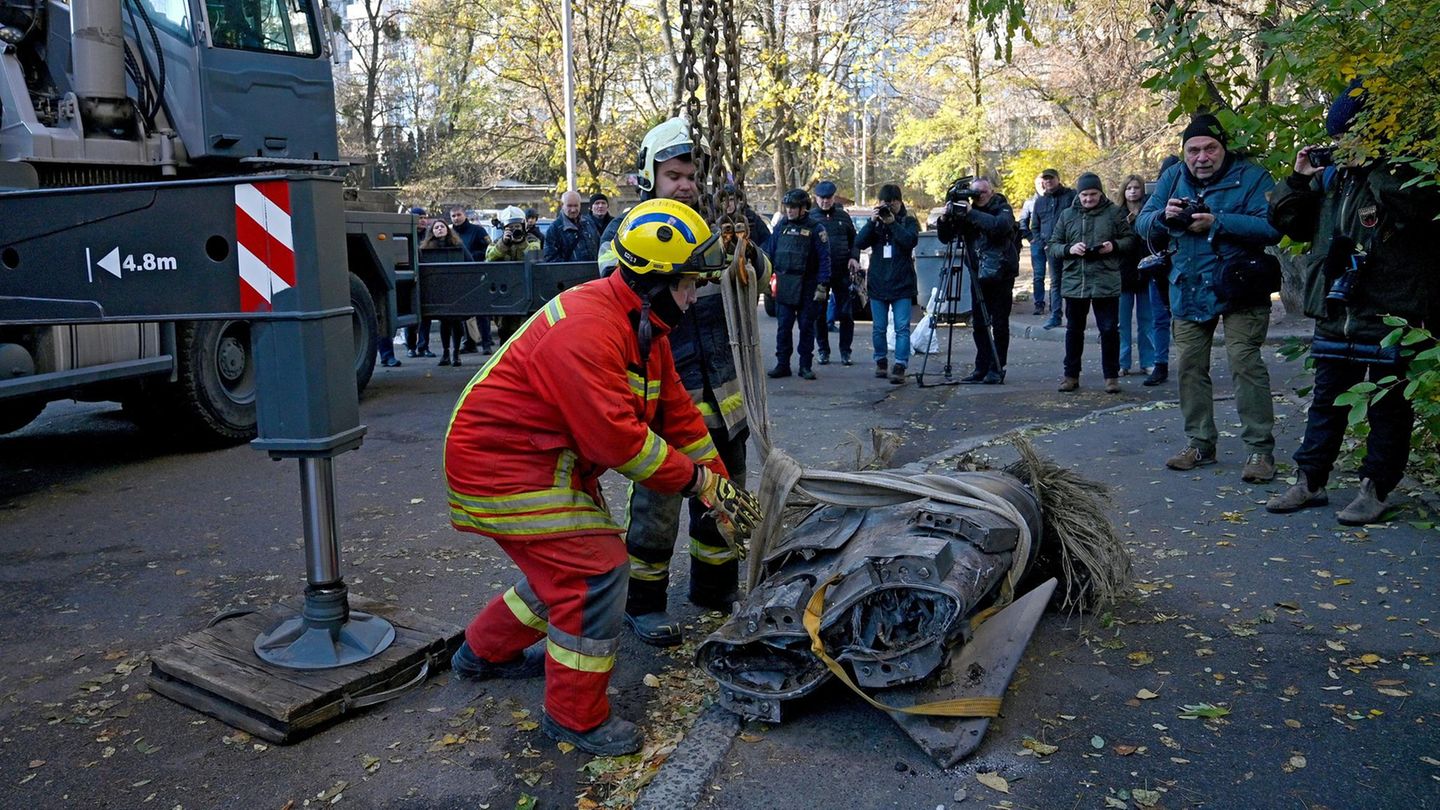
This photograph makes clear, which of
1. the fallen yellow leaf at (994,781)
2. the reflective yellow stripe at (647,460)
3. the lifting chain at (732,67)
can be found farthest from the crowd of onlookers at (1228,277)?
the fallen yellow leaf at (994,781)

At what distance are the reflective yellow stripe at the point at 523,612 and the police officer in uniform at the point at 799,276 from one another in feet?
24.5

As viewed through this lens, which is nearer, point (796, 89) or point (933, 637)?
point (933, 637)

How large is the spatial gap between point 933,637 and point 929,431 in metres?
5.22

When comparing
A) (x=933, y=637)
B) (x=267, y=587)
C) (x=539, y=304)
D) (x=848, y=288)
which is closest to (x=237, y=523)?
(x=267, y=587)

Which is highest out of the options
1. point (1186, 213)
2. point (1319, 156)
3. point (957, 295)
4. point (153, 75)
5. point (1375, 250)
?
point (153, 75)

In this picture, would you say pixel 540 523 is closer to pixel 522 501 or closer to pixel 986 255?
pixel 522 501

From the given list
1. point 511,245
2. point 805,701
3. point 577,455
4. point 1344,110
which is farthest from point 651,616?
point 511,245

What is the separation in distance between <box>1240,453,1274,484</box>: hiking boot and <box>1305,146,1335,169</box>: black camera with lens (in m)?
1.56

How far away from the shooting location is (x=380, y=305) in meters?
10.6

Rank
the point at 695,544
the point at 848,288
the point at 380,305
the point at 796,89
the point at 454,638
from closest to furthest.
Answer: the point at 454,638, the point at 695,544, the point at 380,305, the point at 848,288, the point at 796,89

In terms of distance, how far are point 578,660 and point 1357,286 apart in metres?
3.87

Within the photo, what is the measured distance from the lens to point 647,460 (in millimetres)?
3283

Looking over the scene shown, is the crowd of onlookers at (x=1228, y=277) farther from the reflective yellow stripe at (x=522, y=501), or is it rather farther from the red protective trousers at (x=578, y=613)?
the red protective trousers at (x=578, y=613)

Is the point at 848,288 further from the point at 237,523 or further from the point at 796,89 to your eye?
the point at 796,89
